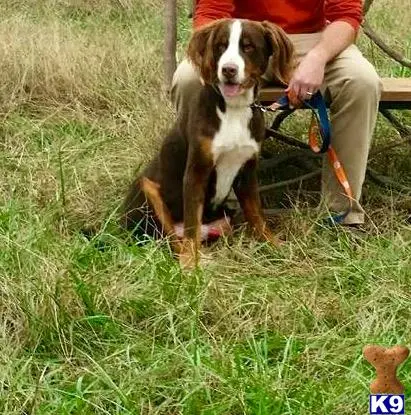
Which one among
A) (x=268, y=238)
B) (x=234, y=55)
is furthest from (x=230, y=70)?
(x=268, y=238)

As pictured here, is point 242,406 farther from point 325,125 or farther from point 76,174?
point 76,174

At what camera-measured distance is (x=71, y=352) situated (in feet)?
8.93

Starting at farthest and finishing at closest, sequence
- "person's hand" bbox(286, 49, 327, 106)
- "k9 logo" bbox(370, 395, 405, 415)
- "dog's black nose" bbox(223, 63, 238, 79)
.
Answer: "person's hand" bbox(286, 49, 327, 106) → "dog's black nose" bbox(223, 63, 238, 79) → "k9 logo" bbox(370, 395, 405, 415)

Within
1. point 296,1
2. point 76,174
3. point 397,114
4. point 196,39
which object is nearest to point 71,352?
point 196,39

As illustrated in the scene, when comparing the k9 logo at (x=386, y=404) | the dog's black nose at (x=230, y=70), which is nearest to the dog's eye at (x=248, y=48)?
the dog's black nose at (x=230, y=70)

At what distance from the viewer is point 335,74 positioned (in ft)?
12.5

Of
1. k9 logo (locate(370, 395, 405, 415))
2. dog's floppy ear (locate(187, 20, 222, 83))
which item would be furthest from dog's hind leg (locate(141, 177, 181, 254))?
k9 logo (locate(370, 395, 405, 415))

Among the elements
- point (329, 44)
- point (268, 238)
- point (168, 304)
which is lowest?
point (268, 238)

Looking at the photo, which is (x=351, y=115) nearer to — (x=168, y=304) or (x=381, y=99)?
(x=381, y=99)

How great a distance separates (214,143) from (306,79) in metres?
0.45

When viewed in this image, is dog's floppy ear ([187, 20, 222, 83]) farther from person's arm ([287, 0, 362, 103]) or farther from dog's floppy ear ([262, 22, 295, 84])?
person's arm ([287, 0, 362, 103])

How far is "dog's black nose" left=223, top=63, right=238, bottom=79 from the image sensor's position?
3.33m

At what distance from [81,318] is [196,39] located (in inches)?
48.4

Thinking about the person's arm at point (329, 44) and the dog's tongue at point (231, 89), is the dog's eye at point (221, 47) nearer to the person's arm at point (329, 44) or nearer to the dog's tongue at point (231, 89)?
the dog's tongue at point (231, 89)
